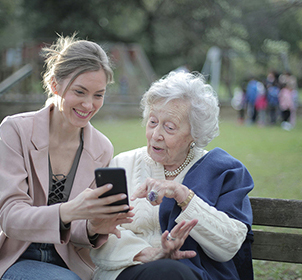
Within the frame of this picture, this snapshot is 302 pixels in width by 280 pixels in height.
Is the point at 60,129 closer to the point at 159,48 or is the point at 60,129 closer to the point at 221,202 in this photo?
the point at 221,202

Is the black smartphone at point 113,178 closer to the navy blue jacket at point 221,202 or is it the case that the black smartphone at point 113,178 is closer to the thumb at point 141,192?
the thumb at point 141,192

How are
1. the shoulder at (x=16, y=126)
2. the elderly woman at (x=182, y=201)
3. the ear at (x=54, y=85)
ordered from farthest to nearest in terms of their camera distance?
the ear at (x=54, y=85), the shoulder at (x=16, y=126), the elderly woman at (x=182, y=201)

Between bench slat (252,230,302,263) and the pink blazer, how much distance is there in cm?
121

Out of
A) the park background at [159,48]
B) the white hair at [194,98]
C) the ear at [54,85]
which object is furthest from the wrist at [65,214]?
the park background at [159,48]

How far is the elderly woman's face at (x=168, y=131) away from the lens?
2830 mm

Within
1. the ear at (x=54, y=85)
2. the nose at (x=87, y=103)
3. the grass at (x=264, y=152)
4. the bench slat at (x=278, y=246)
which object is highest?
the ear at (x=54, y=85)

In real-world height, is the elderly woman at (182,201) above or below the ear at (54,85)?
below

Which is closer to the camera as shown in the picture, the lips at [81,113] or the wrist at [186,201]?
the wrist at [186,201]

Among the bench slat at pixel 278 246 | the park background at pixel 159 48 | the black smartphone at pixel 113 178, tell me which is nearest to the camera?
the black smartphone at pixel 113 178

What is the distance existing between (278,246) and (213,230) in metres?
0.83

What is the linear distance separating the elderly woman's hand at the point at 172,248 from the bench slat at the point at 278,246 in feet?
2.78

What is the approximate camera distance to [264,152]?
408 inches

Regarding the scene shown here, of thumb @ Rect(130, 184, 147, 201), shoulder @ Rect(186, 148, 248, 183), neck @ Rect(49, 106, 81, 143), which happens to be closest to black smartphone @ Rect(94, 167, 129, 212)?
thumb @ Rect(130, 184, 147, 201)

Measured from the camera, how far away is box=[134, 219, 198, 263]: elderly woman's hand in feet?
7.80
